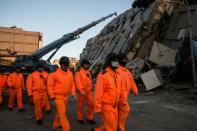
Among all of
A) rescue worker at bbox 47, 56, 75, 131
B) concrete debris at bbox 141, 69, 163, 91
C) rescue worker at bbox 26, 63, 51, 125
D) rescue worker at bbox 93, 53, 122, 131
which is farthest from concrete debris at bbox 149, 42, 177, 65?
rescue worker at bbox 93, 53, 122, 131

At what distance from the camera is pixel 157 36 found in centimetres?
2289

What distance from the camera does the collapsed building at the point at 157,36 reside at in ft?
60.3

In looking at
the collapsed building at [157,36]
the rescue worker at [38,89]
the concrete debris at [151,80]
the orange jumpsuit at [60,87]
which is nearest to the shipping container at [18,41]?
the collapsed building at [157,36]

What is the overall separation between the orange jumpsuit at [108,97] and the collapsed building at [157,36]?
1180 cm

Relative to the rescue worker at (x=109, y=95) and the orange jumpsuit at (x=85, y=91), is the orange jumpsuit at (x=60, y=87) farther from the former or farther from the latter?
the rescue worker at (x=109, y=95)

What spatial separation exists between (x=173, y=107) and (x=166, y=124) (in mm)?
3312

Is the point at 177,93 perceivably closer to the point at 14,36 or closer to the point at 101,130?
the point at 101,130

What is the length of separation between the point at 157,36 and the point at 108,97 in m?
18.6

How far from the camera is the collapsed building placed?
1839 cm

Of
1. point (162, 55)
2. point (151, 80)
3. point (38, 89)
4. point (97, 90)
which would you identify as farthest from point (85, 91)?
point (162, 55)

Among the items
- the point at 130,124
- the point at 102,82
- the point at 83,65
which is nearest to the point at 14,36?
the point at 83,65

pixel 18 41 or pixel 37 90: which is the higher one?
pixel 18 41

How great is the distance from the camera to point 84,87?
26.9 ft

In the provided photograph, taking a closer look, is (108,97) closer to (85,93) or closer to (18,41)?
(85,93)
